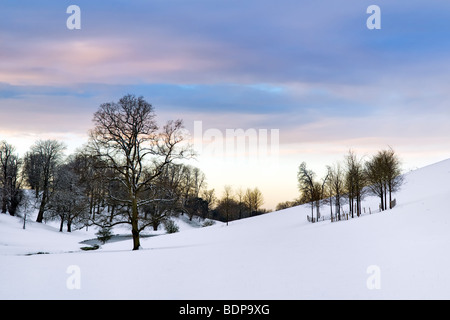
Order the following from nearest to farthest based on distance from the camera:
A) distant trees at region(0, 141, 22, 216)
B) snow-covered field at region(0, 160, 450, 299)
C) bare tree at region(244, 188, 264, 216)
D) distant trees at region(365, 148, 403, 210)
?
snow-covered field at region(0, 160, 450, 299) → distant trees at region(365, 148, 403, 210) → distant trees at region(0, 141, 22, 216) → bare tree at region(244, 188, 264, 216)

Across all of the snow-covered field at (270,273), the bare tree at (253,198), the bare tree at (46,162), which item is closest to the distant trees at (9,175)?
the bare tree at (46,162)

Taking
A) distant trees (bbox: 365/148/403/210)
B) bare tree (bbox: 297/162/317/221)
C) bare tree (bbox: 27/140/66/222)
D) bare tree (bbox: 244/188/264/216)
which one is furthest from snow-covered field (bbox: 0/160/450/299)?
bare tree (bbox: 244/188/264/216)

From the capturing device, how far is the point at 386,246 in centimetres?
2083

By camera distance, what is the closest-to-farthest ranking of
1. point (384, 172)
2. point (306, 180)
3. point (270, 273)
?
1. point (270, 273)
2. point (384, 172)
3. point (306, 180)

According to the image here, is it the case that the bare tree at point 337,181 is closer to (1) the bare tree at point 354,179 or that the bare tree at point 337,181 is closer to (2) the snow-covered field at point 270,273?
(1) the bare tree at point 354,179

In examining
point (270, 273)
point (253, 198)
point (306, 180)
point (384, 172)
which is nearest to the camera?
point (270, 273)

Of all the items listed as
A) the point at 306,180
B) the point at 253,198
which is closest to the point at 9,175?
the point at 306,180

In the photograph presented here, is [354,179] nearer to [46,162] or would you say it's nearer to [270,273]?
[270,273]

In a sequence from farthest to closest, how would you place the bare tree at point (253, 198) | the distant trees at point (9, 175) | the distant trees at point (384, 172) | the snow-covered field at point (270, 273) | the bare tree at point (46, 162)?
the bare tree at point (253, 198) < the bare tree at point (46, 162) < the distant trees at point (9, 175) < the distant trees at point (384, 172) < the snow-covered field at point (270, 273)

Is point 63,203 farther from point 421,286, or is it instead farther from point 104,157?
point 421,286

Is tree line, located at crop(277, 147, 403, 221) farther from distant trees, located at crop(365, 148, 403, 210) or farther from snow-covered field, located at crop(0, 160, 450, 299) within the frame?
snow-covered field, located at crop(0, 160, 450, 299)

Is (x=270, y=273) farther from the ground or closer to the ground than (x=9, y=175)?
closer to the ground
